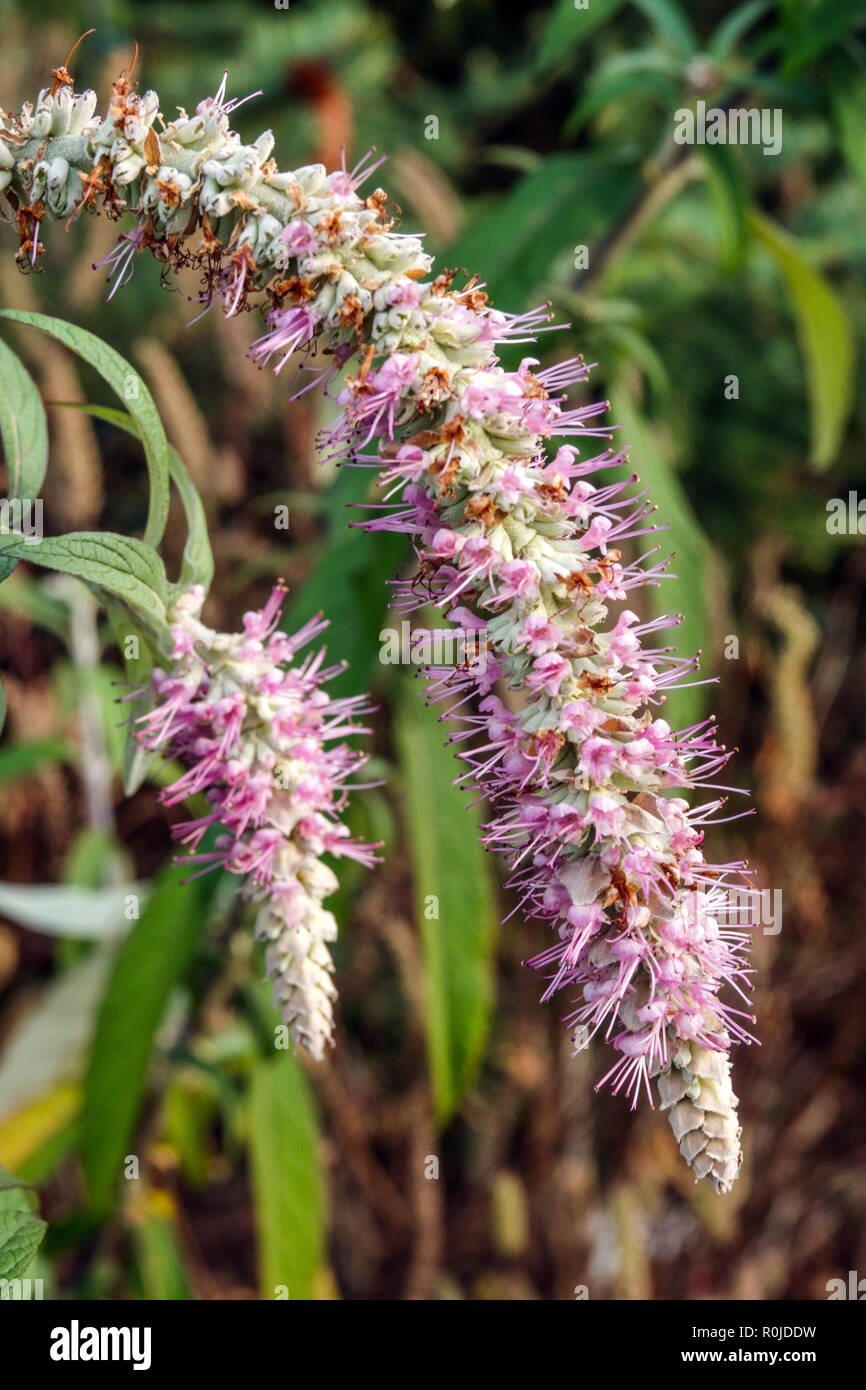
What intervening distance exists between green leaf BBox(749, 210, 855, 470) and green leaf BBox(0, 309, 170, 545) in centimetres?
171

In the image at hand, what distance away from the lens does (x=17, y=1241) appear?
1147 mm

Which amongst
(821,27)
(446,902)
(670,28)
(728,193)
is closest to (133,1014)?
(446,902)

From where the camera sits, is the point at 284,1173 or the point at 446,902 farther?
the point at 446,902

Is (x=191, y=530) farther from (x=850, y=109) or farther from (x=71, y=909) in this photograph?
(x=850, y=109)

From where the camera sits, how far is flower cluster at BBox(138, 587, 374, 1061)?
1196 mm

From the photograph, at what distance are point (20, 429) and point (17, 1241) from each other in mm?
840

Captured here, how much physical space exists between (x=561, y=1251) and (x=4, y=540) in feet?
10.7

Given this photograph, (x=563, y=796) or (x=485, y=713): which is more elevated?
(x=485, y=713)

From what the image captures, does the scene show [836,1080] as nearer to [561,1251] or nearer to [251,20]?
[561,1251]

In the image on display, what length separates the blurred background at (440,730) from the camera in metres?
2.39

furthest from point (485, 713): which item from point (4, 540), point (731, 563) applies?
point (731, 563)

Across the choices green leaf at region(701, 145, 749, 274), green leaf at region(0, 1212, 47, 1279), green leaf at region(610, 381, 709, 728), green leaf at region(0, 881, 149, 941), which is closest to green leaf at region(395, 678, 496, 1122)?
green leaf at region(610, 381, 709, 728)

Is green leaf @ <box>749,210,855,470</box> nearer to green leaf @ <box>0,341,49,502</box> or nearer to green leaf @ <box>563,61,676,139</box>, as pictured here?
green leaf @ <box>563,61,676,139</box>

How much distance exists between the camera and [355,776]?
93.5 inches
